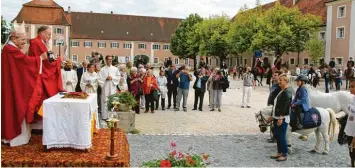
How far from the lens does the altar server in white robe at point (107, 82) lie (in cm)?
1256

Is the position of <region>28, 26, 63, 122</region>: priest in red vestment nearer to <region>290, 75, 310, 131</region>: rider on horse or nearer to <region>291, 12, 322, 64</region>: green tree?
<region>290, 75, 310, 131</region>: rider on horse

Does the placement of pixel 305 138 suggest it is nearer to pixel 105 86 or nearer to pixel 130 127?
pixel 130 127

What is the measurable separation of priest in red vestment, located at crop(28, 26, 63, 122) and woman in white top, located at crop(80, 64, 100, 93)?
16.4 ft

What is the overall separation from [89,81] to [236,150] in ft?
16.6

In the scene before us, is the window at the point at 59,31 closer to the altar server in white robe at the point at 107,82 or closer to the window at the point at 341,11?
the window at the point at 341,11

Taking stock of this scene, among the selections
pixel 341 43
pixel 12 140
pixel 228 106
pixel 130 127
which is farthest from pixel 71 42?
pixel 12 140

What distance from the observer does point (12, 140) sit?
603 cm

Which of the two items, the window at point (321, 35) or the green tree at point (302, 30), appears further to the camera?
the window at point (321, 35)

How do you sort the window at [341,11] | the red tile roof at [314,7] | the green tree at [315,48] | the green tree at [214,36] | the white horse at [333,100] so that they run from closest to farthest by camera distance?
1. the white horse at [333,100]
2. the green tree at [315,48]
3. the window at [341,11]
4. the red tile roof at [314,7]
5. the green tree at [214,36]

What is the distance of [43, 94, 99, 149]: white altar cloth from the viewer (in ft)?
19.0

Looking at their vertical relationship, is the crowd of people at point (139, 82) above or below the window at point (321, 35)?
below

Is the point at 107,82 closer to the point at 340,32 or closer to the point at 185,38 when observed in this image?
the point at 340,32

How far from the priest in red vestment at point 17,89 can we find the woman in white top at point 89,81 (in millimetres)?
5579

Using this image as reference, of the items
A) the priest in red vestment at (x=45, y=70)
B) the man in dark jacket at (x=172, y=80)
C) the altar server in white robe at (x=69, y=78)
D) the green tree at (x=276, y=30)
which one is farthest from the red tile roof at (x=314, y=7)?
the priest in red vestment at (x=45, y=70)
